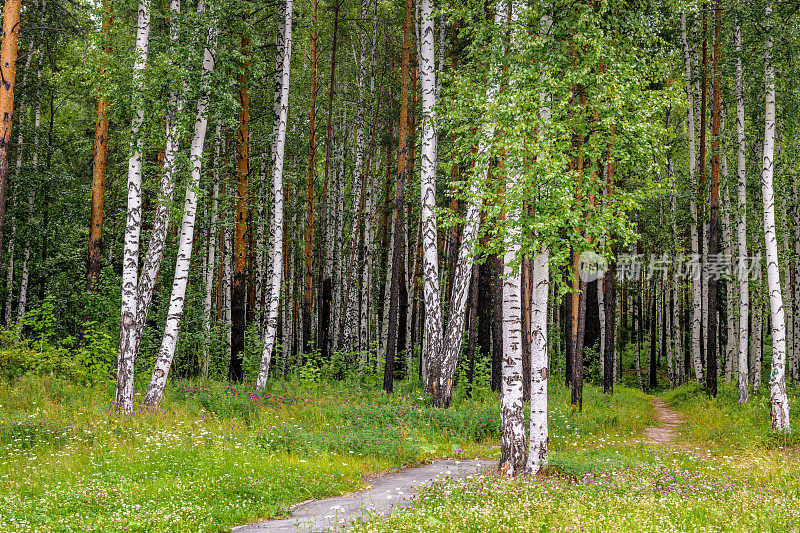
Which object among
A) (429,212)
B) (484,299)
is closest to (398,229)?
(429,212)

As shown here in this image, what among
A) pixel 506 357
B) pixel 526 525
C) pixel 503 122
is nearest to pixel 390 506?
pixel 526 525

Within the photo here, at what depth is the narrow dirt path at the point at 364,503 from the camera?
232 inches

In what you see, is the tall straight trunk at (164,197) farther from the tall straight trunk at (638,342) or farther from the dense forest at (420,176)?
the tall straight trunk at (638,342)

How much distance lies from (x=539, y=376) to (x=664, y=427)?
969 cm

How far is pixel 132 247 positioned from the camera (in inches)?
424

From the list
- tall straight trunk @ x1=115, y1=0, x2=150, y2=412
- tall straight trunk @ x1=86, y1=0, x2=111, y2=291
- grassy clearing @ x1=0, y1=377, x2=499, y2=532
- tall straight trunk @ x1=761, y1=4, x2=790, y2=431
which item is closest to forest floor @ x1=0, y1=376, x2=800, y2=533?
grassy clearing @ x1=0, y1=377, x2=499, y2=532

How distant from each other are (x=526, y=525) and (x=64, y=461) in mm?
6460

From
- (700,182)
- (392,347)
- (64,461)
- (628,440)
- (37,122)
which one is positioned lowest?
(628,440)

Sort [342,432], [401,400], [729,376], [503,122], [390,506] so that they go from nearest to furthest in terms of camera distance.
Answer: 1. [390,506]
2. [503,122]
3. [342,432]
4. [401,400]
5. [729,376]

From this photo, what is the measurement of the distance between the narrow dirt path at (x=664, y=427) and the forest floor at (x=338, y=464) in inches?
8.0

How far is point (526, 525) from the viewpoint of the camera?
5281 mm

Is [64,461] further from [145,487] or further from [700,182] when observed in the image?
[700,182]

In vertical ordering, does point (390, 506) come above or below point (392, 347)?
below
